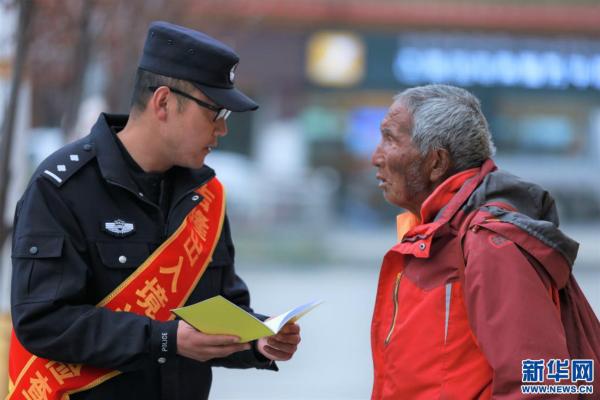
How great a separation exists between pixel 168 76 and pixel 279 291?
975 centimetres

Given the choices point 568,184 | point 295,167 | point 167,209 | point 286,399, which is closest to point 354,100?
point 295,167

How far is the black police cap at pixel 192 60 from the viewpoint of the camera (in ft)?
8.85

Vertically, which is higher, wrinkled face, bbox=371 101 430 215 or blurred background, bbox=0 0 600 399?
wrinkled face, bbox=371 101 430 215

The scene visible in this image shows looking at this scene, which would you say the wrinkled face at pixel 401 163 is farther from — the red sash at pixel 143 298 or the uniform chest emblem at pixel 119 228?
the uniform chest emblem at pixel 119 228

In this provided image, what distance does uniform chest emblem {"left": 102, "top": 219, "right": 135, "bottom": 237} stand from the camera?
2.61 meters

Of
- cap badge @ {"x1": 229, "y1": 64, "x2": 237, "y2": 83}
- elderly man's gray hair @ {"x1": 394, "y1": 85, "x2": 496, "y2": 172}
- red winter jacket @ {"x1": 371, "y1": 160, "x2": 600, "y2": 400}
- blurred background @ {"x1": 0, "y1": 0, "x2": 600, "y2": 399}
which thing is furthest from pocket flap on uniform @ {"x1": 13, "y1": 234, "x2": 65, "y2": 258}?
blurred background @ {"x1": 0, "y1": 0, "x2": 600, "y2": 399}

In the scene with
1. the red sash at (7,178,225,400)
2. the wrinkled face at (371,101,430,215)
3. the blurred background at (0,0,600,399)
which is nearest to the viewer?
the red sash at (7,178,225,400)

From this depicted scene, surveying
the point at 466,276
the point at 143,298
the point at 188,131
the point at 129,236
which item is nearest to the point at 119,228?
the point at 129,236

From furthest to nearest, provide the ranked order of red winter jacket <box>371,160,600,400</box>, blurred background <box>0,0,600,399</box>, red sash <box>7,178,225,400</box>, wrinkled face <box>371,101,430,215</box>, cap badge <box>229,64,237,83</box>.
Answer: blurred background <box>0,0,600,399</box> → cap badge <box>229,64,237,83</box> → wrinkled face <box>371,101,430,215</box> → red sash <box>7,178,225,400</box> → red winter jacket <box>371,160,600,400</box>

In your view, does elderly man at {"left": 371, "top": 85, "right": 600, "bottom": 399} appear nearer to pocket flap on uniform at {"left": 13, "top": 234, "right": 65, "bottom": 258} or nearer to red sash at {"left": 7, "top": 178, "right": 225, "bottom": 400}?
red sash at {"left": 7, "top": 178, "right": 225, "bottom": 400}

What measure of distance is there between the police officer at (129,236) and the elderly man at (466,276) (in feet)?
1.38

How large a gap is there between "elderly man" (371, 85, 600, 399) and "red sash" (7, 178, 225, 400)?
0.56m

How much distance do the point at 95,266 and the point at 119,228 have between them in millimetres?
125

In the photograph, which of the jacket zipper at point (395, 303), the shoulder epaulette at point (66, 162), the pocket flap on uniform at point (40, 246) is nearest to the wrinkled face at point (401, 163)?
the jacket zipper at point (395, 303)
